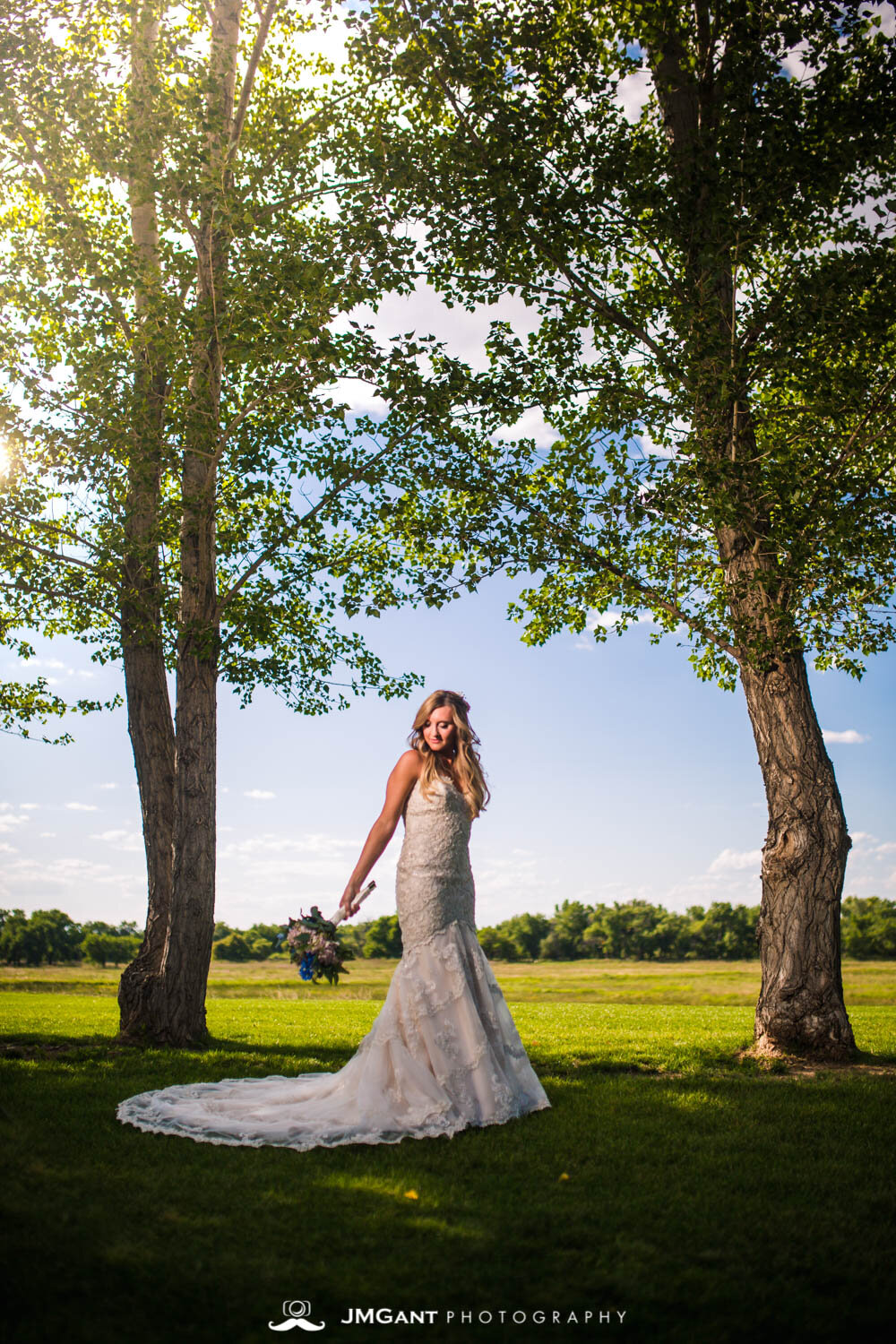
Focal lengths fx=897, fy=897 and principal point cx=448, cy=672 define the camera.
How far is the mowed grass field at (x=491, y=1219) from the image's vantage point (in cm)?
421

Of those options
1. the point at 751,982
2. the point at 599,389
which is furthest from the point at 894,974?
the point at 599,389

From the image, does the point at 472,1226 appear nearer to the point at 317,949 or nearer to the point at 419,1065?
the point at 419,1065

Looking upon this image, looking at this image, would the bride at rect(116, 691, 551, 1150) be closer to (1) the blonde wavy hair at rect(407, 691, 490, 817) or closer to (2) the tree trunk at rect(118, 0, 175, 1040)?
(1) the blonde wavy hair at rect(407, 691, 490, 817)

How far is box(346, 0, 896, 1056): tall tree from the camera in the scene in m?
12.2

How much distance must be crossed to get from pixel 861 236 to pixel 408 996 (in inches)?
488

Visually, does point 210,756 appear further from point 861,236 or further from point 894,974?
point 894,974

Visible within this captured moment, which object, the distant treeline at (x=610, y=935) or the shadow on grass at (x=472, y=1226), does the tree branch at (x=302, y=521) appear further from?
the distant treeline at (x=610, y=935)

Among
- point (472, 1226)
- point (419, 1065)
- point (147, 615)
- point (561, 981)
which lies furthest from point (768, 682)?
point (561, 981)

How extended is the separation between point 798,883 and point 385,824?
254 inches

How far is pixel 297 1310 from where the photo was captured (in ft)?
13.8

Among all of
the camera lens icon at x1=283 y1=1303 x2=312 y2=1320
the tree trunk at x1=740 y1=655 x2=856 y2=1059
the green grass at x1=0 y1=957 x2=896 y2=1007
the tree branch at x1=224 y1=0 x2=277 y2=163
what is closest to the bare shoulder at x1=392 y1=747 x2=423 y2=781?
the camera lens icon at x1=283 y1=1303 x2=312 y2=1320

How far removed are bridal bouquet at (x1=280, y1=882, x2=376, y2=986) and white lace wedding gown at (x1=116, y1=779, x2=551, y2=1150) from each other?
0.61m

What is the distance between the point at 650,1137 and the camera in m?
7.52

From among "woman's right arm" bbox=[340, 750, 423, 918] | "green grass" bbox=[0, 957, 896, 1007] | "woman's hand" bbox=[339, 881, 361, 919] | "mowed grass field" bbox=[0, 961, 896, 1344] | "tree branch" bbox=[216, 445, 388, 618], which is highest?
"tree branch" bbox=[216, 445, 388, 618]
